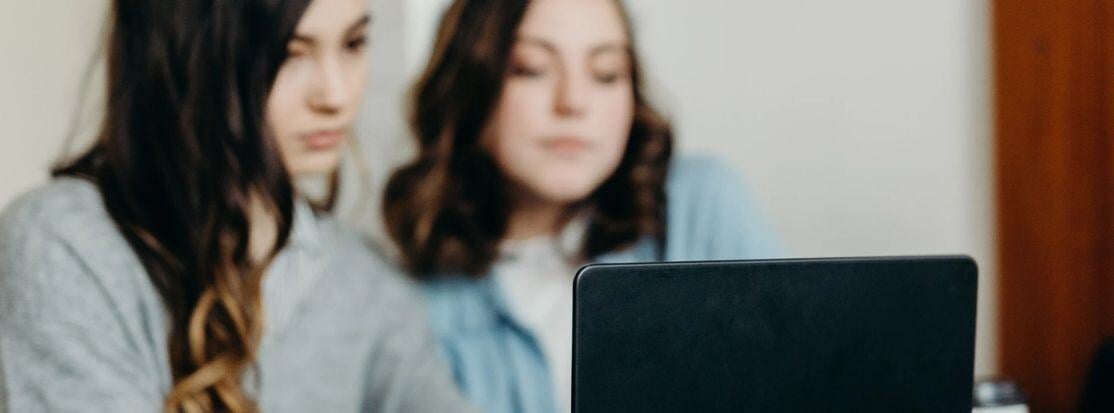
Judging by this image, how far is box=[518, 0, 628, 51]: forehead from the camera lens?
1235 mm

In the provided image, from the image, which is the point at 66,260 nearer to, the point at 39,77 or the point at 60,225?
the point at 60,225

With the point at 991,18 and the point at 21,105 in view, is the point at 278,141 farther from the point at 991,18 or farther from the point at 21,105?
the point at 991,18

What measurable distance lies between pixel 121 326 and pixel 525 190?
0.44 meters

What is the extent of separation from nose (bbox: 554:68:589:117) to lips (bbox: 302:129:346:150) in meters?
0.23

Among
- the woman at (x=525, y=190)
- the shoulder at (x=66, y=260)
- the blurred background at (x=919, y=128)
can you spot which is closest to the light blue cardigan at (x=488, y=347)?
the woman at (x=525, y=190)

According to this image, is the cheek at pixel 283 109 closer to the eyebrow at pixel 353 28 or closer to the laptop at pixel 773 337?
the eyebrow at pixel 353 28

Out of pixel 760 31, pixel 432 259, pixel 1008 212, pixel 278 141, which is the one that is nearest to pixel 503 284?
pixel 432 259

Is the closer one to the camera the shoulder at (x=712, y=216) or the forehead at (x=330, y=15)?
the forehead at (x=330, y=15)

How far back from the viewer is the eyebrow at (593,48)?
4.05 ft

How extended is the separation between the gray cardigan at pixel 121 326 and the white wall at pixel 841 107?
0.41m

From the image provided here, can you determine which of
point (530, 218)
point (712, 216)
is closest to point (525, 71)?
point (530, 218)

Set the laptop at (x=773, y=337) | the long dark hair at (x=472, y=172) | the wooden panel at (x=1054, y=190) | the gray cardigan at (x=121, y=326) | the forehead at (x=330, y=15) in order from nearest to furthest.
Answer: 1. the laptop at (x=773, y=337)
2. the gray cardigan at (x=121, y=326)
3. the forehead at (x=330, y=15)
4. the long dark hair at (x=472, y=172)
5. the wooden panel at (x=1054, y=190)

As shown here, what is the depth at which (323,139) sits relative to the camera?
1.20 metres

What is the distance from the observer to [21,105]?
107 cm
